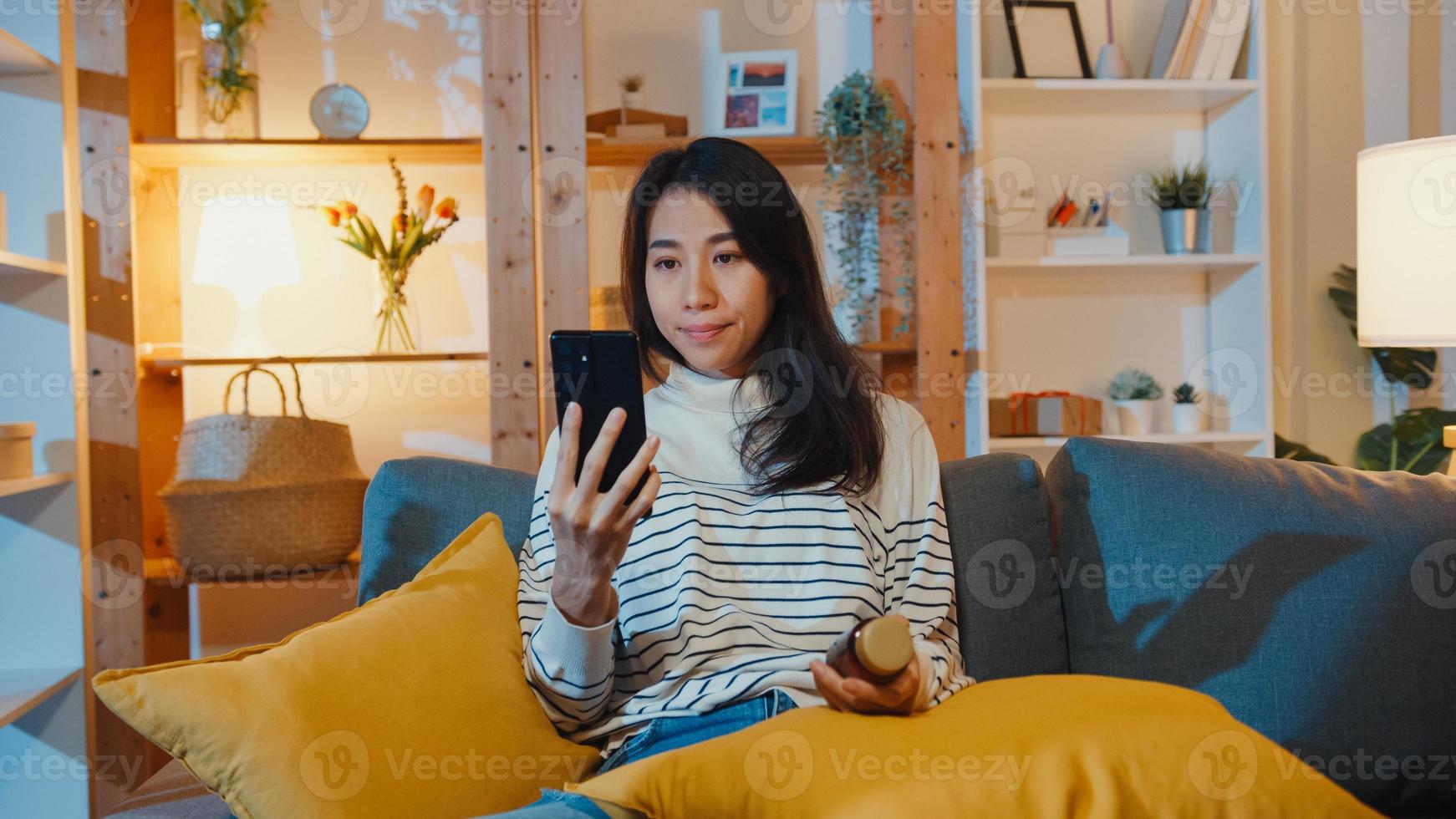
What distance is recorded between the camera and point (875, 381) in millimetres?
1523

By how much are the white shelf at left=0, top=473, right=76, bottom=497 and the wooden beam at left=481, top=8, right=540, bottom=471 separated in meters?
0.85

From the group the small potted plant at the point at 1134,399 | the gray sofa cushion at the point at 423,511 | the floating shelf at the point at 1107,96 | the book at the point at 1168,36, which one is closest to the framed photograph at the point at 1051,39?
the floating shelf at the point at 1107,96

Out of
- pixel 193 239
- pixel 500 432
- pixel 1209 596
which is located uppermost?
pixel 193 239

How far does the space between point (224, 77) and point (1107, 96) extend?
2.22 m

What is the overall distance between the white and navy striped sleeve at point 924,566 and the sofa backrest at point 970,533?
0.11 feet

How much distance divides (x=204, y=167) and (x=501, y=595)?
198 cm

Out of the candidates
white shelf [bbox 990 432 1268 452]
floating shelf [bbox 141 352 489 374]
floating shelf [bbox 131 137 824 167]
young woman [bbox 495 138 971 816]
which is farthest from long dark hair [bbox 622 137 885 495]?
white shelf [bbox 990 432 1268 452]

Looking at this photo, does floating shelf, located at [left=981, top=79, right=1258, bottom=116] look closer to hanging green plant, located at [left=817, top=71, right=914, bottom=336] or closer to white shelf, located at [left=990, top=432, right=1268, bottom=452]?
hanging green plant, located at [left=817, top=71, right=914, bottom=336]

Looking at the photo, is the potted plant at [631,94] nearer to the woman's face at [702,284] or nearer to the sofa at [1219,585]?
the woman's face at [702,284]

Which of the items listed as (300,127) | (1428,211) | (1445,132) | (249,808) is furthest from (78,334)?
(1445,132)

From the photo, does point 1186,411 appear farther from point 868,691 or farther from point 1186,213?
point 868,691

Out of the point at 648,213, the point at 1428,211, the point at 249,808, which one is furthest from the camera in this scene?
the point at 1428,211

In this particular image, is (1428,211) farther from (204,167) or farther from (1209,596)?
(204,167)

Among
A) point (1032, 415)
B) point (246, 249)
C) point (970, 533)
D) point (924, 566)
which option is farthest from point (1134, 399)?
point (246, 249)
